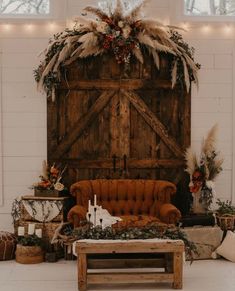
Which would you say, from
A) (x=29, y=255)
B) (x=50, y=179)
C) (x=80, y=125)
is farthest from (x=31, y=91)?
(x=29, y=255)

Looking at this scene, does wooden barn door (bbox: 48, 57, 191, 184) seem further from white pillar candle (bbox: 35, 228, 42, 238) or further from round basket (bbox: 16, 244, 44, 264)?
round basket (bbox: 16, 244, 44, 264)

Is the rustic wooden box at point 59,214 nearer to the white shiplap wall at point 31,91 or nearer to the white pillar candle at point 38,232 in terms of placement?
the white pillar candle at point 38,232

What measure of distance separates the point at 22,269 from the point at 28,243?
43 centimetres

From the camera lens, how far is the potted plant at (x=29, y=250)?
230 inches

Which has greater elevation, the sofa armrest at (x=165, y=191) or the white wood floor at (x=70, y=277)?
the sofa armrest at (x=165, y=191)

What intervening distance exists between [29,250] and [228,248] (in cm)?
232

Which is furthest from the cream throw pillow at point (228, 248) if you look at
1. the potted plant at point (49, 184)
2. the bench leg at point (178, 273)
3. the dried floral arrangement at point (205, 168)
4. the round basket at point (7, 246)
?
the round basket at point (7, 246)

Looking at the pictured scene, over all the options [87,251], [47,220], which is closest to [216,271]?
[87,251]

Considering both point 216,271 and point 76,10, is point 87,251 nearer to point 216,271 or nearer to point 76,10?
point 216,271

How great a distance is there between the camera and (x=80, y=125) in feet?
21.8

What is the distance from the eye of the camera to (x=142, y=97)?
6668mm

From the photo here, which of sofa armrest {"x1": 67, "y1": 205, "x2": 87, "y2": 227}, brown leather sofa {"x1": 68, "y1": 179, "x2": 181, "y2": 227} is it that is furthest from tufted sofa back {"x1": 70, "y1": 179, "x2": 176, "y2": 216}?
sofa armrest {"x1": 67, "y1": 205, "x2": 87, "y2": 227}

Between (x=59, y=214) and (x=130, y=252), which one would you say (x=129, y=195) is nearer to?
(x=59, y=214)

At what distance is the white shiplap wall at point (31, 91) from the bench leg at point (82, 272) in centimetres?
221
